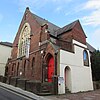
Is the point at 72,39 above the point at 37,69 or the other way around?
above

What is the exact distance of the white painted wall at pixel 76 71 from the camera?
683 inches

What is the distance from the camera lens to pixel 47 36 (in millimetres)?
19891

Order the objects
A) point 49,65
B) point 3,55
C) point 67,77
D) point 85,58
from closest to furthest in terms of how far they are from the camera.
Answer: point 67,77, point 49,65, point 85,58, point 3,55

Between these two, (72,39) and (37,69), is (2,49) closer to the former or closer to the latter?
(37,69)

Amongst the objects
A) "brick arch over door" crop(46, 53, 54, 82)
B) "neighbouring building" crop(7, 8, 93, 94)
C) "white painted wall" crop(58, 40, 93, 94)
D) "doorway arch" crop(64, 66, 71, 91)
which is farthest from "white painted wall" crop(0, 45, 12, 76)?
"white painted wall" crop(58, 40, 93, 94)

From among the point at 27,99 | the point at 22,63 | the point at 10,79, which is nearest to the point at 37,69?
the point at 10,79

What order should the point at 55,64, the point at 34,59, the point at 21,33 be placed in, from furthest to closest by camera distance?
1. the point at 21,33
2. the point at 34,59
3. the point at 55,64

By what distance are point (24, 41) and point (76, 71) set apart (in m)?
11.8

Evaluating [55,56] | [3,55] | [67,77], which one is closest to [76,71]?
[67,77]

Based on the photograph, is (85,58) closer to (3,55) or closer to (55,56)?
(55,56)

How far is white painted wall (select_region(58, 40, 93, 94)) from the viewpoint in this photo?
683 inches

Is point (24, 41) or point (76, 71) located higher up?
point (24, 41)

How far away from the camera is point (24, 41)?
26266 millimetres

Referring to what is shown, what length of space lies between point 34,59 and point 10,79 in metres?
4.53
